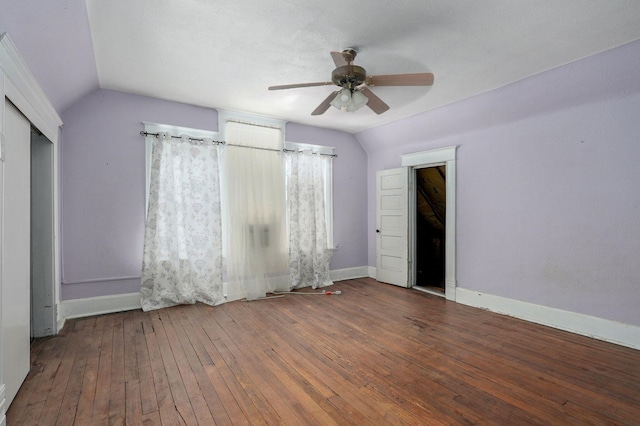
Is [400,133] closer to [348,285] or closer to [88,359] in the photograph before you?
[348,285]

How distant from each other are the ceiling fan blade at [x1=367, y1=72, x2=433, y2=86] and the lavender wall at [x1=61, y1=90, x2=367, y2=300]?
2.85 meters

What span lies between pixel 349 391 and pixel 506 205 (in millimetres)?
3115

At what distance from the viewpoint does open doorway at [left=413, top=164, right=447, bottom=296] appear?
5.50 metres

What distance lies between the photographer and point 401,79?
264cm

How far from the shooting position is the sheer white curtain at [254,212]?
4492 millimetres

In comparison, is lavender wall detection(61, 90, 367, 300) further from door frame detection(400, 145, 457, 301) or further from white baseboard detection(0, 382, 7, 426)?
door frame detection(400, 145, 457, 301)

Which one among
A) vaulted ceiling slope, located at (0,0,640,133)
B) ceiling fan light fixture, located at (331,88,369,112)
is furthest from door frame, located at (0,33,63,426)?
ceiling fan light fixture, located at (331,88,369,112)

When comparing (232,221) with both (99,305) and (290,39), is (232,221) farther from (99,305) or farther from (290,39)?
(290,39)

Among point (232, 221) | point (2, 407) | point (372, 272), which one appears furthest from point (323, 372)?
point (372, 272)

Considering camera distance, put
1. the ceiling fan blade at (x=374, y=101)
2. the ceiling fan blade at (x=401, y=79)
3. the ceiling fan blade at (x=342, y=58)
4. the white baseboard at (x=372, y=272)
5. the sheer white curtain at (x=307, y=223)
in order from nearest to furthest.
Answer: the ceiling fan blade at (x=342, y=58), the ceiling fan blade at (x=401, y=79), the ceiling fan blade at (x=374, y=101), the sheer white curtain at (x=307, y=223), the white baseboard at (x=372, y=272)

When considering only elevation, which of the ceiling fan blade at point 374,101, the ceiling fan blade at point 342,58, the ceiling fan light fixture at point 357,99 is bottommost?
the ceiling fan light fixture at point 357,99

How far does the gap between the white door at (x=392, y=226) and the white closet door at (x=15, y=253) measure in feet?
15.4

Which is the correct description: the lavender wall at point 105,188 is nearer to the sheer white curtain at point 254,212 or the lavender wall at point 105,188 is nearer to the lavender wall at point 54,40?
the lavender wall at point 54,40

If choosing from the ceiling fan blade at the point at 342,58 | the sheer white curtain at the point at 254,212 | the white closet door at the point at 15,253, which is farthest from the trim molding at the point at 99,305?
the ceiling fan blade at the point at 342,58
